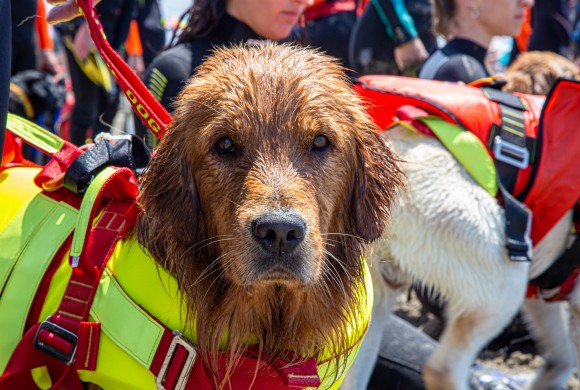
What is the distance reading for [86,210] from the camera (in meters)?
2.22

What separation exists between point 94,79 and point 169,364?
14.9ft

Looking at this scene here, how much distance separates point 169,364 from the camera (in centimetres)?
212

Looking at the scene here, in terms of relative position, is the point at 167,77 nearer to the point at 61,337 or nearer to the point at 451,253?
the point at 451,253

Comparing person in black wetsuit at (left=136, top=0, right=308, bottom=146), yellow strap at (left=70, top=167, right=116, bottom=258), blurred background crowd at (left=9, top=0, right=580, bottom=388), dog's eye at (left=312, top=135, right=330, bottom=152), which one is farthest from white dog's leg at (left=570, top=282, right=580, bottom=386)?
yellow strap at (left=70, top=167, right=116, bottom=258)

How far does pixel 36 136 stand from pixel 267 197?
3.55 feet

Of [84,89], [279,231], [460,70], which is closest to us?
[279,231]

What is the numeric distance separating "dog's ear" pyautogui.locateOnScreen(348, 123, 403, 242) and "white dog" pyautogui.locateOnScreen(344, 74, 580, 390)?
3.44 feet

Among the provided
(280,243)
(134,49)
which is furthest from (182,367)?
(134,49)

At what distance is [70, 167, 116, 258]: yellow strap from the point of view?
7.13ft

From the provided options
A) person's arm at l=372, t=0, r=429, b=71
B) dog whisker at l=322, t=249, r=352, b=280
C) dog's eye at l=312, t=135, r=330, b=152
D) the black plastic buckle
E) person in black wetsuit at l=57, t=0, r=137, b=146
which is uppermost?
dog's eye at l=312, t=135, r=330, b=152

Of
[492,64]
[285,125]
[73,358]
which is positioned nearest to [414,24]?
[492,64]

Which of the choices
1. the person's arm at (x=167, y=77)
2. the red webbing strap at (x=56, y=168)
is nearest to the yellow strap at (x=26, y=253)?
the red webbing strap at (x=56, y=168)

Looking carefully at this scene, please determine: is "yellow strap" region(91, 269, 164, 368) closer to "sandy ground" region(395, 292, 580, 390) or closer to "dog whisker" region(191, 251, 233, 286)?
"dog whisker" region(191, 251, 233, 286)

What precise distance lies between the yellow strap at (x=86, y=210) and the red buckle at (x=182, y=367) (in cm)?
35
